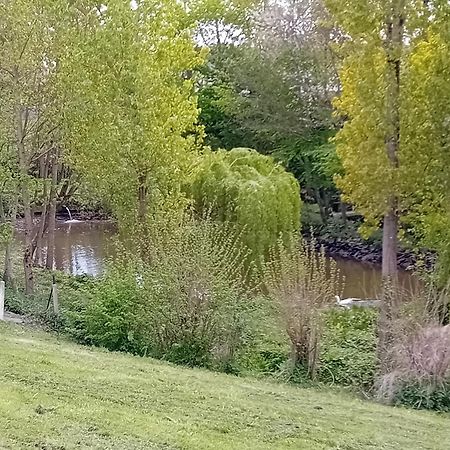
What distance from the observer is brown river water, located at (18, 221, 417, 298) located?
56.3 feet

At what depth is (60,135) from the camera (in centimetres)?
1197

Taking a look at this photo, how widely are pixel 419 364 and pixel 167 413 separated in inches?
137

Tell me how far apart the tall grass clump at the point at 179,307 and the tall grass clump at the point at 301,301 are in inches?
22.8

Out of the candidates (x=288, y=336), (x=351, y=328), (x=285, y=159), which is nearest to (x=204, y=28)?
(x=285, y=159)

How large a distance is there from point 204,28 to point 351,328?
20.2 metres

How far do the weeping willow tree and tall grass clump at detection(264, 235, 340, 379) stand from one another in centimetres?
537

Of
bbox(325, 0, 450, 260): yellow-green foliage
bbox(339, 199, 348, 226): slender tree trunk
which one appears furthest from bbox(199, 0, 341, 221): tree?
bbox(325, 0, 450, 260): yellow-green foliage

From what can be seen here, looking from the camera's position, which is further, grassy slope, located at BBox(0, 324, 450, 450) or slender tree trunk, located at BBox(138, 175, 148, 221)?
slender tree trunk, located at BBox(138, 175, 148, 221)

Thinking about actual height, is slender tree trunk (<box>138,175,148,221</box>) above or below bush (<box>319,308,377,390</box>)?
above

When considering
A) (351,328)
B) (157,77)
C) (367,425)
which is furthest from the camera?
(157,77)

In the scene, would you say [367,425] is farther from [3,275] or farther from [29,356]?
[3,275]

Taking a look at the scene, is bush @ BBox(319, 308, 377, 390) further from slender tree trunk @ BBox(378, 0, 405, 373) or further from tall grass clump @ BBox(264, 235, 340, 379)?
slender tree trunk @ BBox(378, 0, 405, 373)

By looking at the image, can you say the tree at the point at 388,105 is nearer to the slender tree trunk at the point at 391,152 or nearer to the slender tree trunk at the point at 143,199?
the slender tree trunk at the point at 391,152

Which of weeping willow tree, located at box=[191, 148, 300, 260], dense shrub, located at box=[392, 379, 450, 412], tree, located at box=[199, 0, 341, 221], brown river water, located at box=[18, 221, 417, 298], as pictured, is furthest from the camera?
tree, located at box=[199, 0, 341, 221]
